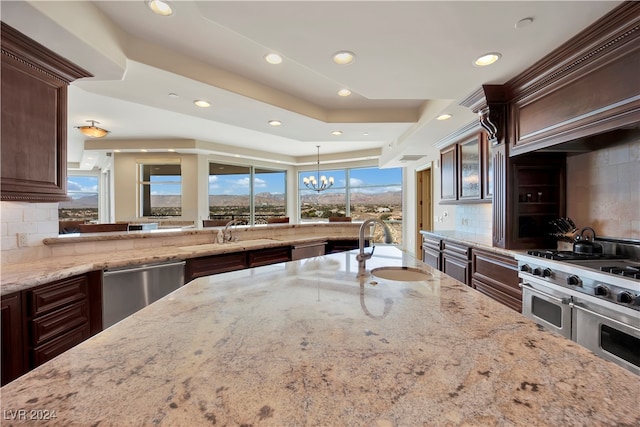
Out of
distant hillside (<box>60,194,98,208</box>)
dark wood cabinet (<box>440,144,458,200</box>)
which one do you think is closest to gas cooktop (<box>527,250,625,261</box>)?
dark wood cabinet (<box>440,144,458,200</box>)

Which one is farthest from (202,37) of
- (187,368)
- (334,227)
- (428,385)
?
(334,227)

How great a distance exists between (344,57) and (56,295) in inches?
95.7

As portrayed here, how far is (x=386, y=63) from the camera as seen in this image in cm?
209

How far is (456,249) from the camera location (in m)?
3.29

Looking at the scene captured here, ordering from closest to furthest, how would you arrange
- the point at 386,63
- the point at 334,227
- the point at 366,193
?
the point at 386,63, the point at 334,227, the point at 366,193

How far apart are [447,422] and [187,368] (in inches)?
22.1

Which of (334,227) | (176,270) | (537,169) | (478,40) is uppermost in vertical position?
(478,40)

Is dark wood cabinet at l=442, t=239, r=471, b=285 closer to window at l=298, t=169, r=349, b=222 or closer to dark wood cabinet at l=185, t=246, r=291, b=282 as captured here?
dark wood cabinet at l=185, t=246, r=291, b=282

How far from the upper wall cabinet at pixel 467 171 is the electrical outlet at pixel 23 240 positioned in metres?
4.08

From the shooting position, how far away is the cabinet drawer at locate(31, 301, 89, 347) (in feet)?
5.29

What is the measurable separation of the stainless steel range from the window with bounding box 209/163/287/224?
22.3 feet

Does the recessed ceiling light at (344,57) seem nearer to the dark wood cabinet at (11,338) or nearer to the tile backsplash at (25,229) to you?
the dark wood cabinet at (11,338)

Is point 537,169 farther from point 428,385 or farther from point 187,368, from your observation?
point 187,368

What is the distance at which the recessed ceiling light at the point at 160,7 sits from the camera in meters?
1.73
